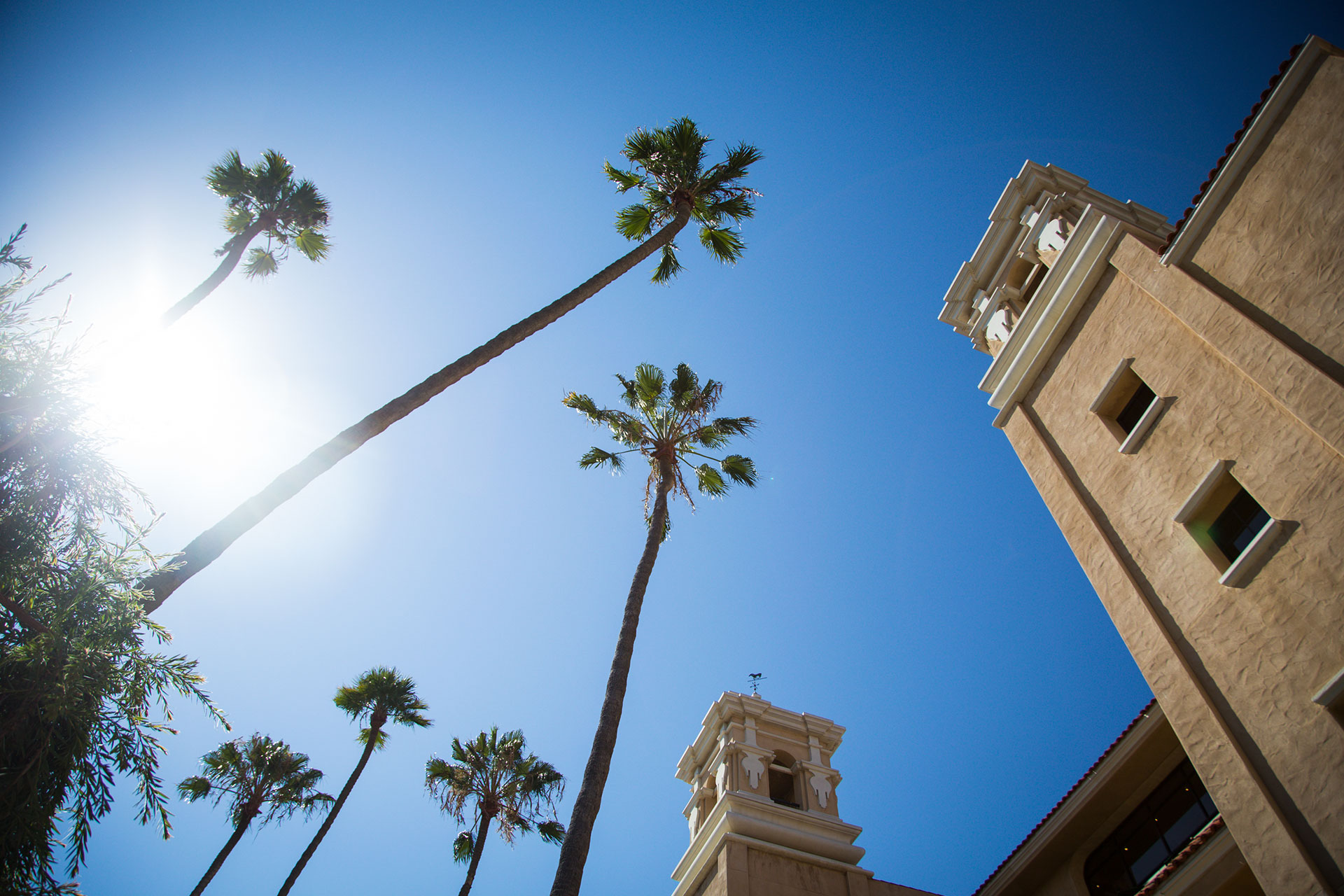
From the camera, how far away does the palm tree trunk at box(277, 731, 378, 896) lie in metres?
19.2

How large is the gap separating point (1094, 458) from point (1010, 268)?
6205 millimetres

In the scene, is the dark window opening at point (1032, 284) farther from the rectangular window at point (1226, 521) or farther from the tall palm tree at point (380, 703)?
the tall palm tree at point (380, 703)

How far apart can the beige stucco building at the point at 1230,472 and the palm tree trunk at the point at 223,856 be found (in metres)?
21.1

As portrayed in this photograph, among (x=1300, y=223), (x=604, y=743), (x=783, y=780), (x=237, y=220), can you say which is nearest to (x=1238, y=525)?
(x=1300, y=223)

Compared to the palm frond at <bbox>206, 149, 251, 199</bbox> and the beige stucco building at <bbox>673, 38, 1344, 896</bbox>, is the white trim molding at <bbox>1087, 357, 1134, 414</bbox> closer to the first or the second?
the beige stucco building at <bbox>673, 38, 1344, 896</bbox>

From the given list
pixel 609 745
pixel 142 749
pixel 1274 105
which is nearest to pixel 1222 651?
pixel 1274 105

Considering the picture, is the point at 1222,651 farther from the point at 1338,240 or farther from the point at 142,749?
the point at 142,749

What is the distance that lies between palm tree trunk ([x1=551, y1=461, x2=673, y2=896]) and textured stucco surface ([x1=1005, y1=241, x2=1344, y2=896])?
26.9ft

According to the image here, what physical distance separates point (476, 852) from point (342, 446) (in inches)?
619

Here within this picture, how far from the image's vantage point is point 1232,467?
402 inches

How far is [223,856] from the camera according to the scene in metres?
20.2

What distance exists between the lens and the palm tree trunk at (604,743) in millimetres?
9531

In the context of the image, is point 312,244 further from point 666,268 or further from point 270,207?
point 666,268

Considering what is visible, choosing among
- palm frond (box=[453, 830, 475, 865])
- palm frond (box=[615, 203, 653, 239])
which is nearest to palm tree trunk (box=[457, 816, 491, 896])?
palm frond (box=[453, 830, 475, 865])
